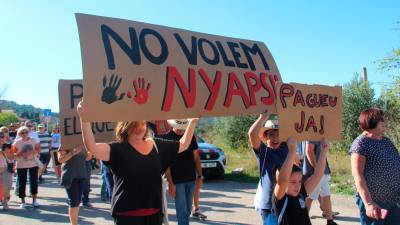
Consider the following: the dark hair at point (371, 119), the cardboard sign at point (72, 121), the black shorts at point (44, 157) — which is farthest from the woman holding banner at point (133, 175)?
the black shorts at point (44, 157)

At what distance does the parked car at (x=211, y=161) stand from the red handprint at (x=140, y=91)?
10.1m

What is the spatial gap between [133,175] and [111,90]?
71cm

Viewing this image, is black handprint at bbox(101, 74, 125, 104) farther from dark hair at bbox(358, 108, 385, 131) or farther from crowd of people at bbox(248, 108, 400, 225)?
dark hair at bbox(358, 108, 385, 131)

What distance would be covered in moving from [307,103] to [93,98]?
1.91 metres

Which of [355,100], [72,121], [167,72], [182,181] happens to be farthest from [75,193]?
[355,100]

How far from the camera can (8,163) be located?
9.80 metres

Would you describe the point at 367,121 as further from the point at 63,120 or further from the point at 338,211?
the point at 338,211

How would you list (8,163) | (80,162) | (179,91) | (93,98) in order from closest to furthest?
(93,98) → (179,91) → (80,162) → (8,163)

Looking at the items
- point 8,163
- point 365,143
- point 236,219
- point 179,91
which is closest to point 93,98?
point 179,91

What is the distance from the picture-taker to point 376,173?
4328mm

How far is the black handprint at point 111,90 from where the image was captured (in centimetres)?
328

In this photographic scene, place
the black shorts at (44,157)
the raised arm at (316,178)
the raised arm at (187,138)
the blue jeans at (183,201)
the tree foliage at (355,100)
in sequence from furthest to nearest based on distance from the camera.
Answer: the tree foliage at (355,100) < the black shorts at (44,157) < the blue jeans at (183,201) < the raised arm at (187,138) < the raised arm at (316,178)

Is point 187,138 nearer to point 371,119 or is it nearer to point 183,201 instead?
point 371,119

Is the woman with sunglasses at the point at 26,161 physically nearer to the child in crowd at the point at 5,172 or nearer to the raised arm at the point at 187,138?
the child in crowd at the point at 5,172
